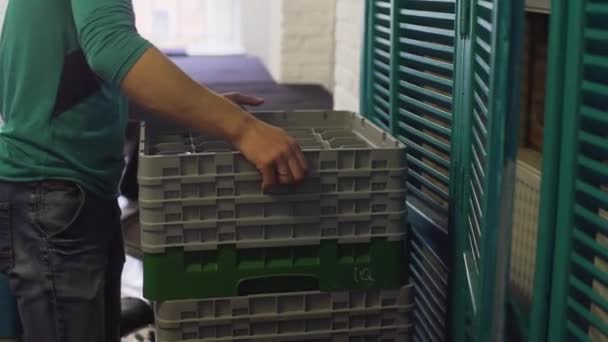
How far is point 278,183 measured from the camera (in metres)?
1.57

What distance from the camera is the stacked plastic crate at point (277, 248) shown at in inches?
62.9

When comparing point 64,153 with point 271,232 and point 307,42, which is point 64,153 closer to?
→ point 271,232

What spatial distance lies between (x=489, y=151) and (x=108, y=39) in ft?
2.19

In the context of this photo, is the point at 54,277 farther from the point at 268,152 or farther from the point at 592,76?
the point at 592,76

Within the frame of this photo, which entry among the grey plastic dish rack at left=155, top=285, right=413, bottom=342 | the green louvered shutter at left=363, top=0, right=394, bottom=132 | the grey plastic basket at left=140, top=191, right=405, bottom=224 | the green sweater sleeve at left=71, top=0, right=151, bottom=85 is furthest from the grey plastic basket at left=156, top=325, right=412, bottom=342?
the green louvered shutter at left=363, top=0, right=394, bottom=132

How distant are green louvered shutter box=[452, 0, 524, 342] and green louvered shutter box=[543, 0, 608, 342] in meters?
0.08

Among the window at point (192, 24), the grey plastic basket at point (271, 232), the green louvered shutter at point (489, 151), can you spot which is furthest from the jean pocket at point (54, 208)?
the window at point (192, 24)

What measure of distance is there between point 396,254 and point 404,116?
631 mm

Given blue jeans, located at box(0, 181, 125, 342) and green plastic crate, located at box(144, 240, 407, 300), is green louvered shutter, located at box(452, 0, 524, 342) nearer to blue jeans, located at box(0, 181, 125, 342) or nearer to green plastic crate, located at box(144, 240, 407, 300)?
green plastic crate, located at box(144, 240, 407, 300)

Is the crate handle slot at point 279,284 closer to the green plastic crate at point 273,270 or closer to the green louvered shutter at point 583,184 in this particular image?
the green plastic crate at point 273,270

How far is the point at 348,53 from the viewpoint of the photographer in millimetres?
3166

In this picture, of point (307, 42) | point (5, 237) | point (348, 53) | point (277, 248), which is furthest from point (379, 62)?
point (307, 42)

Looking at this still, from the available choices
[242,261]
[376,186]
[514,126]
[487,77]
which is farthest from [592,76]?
[242,261]

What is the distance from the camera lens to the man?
153 cm
